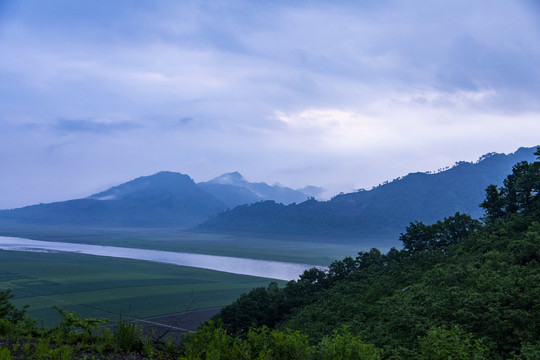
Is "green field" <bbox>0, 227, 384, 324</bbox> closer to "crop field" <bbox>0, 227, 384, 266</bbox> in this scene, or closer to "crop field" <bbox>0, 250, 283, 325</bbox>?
"crop field" <bbox>0, 250, 283, 325</bbox>

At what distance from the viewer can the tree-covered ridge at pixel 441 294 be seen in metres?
10.3

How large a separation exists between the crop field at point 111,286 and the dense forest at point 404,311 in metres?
13.5

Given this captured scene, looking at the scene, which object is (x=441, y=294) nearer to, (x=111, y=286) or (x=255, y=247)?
(x=111, y=286)

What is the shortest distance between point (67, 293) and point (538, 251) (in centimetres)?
5529

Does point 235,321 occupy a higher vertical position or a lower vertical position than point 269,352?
lower

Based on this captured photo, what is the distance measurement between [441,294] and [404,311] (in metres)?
1.64

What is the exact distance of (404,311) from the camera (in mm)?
14000

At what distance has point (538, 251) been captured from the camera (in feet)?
52.7

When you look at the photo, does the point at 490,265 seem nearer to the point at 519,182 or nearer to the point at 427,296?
the point at 427,296

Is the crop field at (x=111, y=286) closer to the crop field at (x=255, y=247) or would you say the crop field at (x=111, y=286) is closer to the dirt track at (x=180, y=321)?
the dirt track at (x=180, y=321)

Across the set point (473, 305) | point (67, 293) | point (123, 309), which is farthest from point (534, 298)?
point (67, 293)

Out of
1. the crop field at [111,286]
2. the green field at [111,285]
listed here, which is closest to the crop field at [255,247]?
the green field at [111,285]

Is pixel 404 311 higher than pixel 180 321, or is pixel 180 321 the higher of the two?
pixel 404 311

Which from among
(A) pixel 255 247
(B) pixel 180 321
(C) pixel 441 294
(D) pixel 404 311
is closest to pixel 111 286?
(B) pixel 180 321
